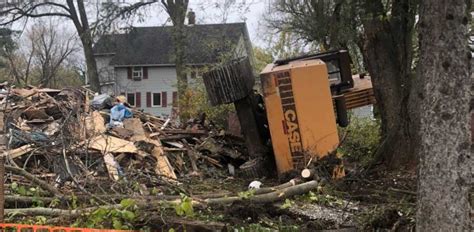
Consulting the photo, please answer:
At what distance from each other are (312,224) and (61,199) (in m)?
2.50

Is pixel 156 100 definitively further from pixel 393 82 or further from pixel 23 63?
pixel 393 82

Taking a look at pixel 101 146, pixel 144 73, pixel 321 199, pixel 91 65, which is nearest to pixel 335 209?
pixel 321 199

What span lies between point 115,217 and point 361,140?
8563 millimetres

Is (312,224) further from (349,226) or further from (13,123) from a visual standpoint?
(13,123)

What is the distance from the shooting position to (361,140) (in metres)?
12.6

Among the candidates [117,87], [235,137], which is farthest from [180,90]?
[117,87]

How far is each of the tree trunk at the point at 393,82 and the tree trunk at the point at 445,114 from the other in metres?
4.97

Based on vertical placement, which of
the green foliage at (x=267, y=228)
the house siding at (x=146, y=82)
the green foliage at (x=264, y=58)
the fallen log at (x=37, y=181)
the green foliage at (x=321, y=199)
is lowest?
the green foliage at (x=267, y=228)

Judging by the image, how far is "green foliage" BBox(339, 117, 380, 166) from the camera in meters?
10.9

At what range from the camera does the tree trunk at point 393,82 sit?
28.9 ft

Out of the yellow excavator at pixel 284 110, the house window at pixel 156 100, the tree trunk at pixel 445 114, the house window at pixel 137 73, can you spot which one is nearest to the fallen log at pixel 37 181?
the yellow excavator at pixel 284 110

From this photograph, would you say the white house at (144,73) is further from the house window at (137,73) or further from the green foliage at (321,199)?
the green foliage at (321,199)

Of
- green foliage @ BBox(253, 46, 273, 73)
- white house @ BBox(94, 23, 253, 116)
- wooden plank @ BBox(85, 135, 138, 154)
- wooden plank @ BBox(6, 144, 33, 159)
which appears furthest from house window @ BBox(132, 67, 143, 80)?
wooden plank @ BBox(6, 144, 33, 159)

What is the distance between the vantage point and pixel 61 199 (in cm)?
600
